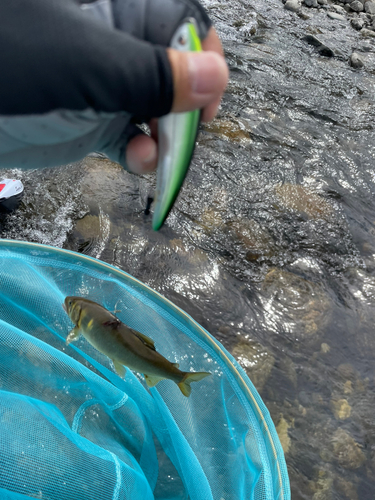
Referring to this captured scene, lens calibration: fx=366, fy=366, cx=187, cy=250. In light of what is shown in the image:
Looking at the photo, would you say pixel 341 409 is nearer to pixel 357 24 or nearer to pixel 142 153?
pixel 142 153

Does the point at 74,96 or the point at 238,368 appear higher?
the point at 74,96

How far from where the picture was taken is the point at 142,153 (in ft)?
3.72

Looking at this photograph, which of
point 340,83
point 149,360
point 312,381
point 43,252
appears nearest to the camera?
point 149,360

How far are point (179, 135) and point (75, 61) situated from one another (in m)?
0.29

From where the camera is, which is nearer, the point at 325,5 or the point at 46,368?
the point at 46,368

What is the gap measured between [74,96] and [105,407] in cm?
188

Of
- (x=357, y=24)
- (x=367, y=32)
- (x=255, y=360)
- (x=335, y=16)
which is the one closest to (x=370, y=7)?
(x=335, y=16)

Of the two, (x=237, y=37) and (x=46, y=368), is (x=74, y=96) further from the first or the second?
(x=237, y=37)

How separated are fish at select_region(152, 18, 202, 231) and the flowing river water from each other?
2.72 m

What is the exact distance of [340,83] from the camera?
806 cm

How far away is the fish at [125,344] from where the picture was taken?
1.74m

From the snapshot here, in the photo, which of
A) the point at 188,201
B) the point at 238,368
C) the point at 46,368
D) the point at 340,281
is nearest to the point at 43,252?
the point at 46,368

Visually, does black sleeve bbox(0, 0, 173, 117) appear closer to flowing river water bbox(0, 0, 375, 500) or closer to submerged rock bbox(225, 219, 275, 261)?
flowing river water bbox(0, 0, 375, 500)

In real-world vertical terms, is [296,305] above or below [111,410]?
below
